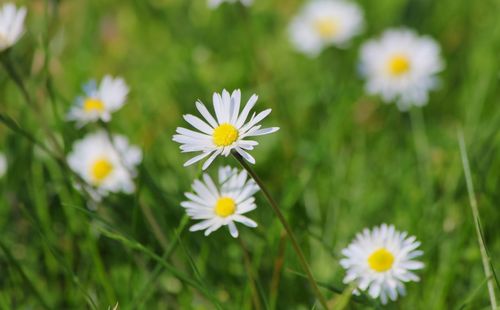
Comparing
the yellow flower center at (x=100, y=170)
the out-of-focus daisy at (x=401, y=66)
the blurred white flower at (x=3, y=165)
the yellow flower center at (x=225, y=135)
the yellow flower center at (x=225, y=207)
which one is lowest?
the yellow flower center at (x=225, y=207)

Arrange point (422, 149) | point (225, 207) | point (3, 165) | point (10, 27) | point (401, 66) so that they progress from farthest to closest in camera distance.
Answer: point (401, 66)
point (3, 165)
point (422, 149)
point (10, 27)
point (225, 207)

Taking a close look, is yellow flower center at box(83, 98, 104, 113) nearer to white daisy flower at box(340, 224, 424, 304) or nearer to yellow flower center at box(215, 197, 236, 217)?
yellow flower center at box(215, 197, 236, 217)

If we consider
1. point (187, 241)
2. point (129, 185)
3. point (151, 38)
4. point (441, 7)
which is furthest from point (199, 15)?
point (187, 241)

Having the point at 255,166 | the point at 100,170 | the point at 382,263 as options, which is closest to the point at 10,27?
the point at 100,170

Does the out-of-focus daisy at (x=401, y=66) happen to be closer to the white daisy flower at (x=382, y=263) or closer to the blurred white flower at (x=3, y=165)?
the white daisy flower at (x=382, y=263)

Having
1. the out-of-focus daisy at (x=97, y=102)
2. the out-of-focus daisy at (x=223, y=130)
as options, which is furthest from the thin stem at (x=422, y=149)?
the out-of-focus daisy at (x=97, y=102)

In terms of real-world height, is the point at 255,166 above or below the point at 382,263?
above

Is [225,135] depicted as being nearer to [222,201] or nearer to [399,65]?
[222,201]
